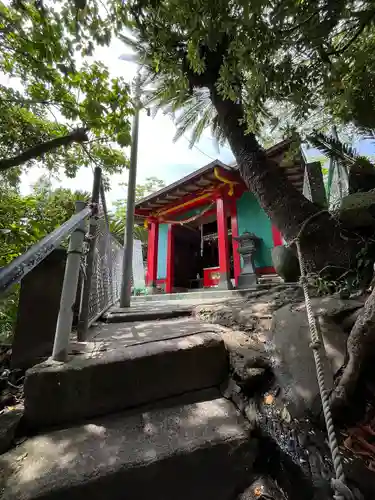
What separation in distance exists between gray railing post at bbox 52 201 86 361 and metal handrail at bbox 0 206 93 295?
109 mm

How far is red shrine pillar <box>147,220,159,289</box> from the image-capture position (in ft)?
31.0

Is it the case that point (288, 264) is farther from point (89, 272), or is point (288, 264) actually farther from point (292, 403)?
point (89, 272)

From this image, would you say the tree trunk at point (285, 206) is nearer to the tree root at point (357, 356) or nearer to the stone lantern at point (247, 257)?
the tree root at point (357, 356)

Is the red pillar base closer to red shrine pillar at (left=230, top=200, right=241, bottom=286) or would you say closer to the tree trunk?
red shrine pillar at (left=230, top=200, right=241, bottom=286)

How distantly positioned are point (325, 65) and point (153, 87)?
20.6ft

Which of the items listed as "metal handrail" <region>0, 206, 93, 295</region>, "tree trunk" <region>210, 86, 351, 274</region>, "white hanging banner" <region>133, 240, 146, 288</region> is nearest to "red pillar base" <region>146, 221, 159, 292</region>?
"white hanging banner" <region>133, 240, 146, 288</region>

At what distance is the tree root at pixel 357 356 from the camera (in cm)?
111

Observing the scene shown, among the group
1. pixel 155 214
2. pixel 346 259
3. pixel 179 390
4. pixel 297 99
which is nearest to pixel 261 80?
pixel 297 99

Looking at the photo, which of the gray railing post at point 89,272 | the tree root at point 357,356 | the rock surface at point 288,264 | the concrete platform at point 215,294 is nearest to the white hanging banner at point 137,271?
the concrete platform at point 215,294

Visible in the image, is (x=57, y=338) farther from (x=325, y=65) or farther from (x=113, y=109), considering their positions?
(x=113, y=109)

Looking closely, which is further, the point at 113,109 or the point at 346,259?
the point at 113,109

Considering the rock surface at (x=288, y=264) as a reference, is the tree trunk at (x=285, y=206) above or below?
above

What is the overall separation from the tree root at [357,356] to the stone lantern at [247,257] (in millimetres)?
5046

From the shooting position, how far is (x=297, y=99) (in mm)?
1510
